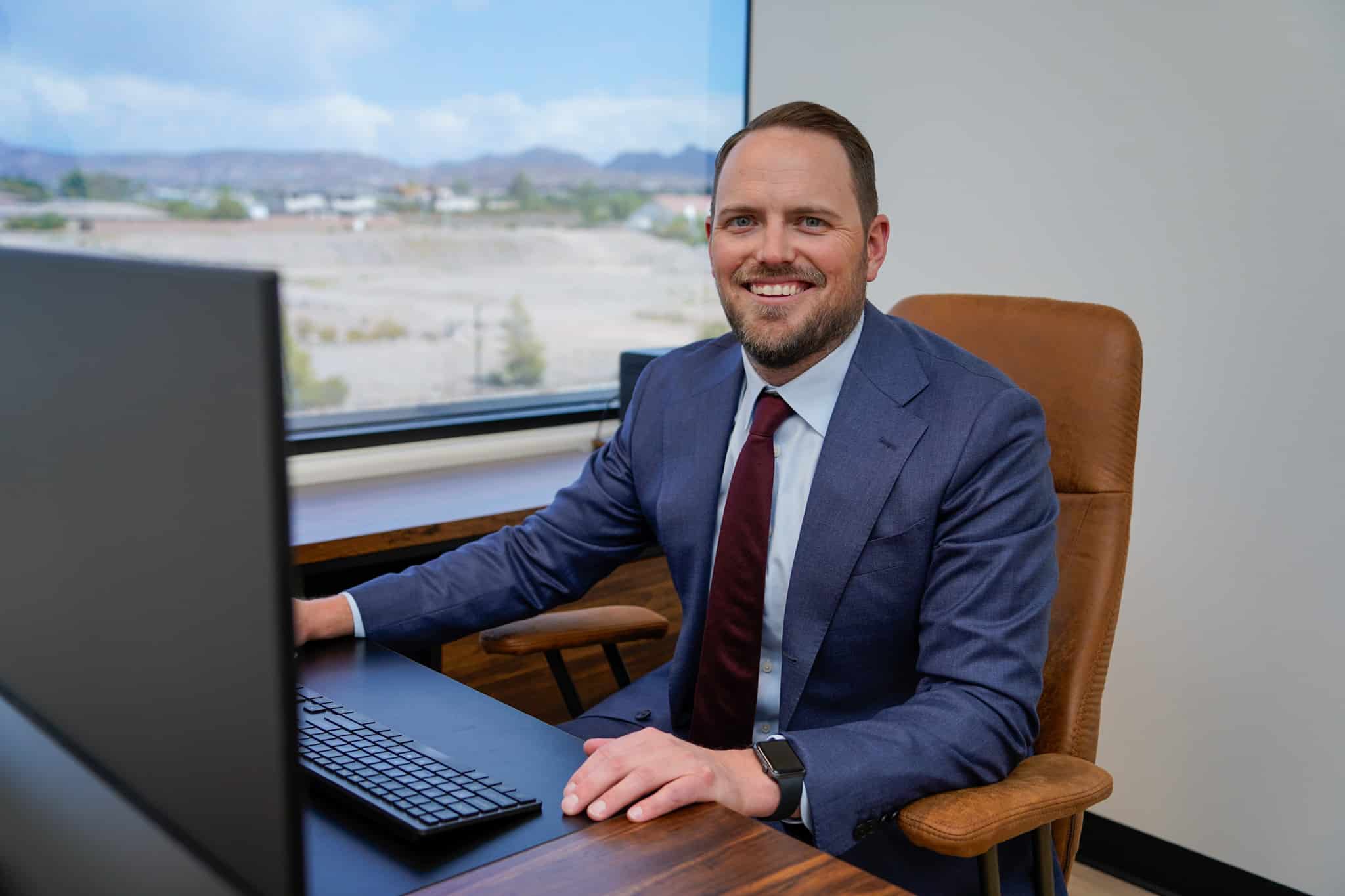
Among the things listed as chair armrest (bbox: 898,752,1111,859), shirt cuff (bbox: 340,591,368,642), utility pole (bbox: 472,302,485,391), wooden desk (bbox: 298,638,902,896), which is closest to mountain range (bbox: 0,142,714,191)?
utility pole (bbox: 472,302,485,391)

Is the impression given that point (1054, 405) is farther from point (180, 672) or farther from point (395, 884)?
point (180, 672)

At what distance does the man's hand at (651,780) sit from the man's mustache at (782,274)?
72cm

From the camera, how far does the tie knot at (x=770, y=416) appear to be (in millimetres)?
1578

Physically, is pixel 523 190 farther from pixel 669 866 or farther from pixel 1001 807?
pixel 669 866

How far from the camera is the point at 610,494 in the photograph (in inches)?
70.1

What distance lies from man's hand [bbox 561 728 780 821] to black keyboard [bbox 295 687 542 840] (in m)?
0.05

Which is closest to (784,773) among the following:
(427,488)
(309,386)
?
(427,488)

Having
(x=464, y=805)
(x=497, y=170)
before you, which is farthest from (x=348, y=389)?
(x=464, y=805)

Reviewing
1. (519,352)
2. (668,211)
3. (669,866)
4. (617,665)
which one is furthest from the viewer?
(668,211)

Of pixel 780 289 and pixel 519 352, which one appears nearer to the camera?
pixel 780 289

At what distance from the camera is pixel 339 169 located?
2512 millimetres

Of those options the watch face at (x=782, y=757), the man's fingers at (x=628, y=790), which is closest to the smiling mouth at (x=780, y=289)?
the watch face at (x=782, y=757)

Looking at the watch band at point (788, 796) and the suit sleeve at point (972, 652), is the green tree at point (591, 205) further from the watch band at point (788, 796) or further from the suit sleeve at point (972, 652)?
Answer: the watch band at point (788, 796)

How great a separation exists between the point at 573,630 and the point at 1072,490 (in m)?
0.75
